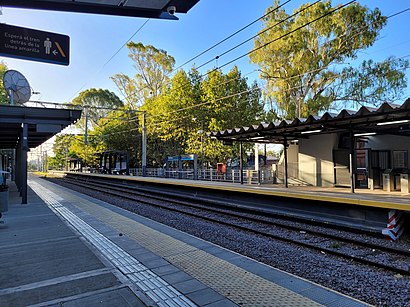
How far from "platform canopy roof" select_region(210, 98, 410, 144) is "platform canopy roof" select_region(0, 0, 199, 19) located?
9.55m

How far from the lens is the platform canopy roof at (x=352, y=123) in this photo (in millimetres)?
11078

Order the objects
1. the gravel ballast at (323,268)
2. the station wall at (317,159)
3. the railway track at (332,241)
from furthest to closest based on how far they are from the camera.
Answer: the station wall at (317,159) < the railway track at (332,241) < the gravel ballast at (323,268)

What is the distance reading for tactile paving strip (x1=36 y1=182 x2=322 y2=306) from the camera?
3892 millimetres

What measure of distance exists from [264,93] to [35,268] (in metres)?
26.8

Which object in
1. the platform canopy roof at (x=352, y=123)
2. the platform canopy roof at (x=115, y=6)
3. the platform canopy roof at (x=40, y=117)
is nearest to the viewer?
the platform canopy roof at (x=115, y=6)

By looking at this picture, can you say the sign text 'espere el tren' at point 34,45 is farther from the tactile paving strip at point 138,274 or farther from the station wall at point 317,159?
the station wall at point 317,159

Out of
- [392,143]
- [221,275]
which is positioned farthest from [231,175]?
[221,275]

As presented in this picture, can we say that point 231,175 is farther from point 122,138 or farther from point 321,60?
point 122,138

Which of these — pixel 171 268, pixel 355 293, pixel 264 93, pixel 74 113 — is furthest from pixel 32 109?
pixel 264 93

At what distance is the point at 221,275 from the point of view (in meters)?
4.77

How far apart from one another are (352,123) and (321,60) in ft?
50.5

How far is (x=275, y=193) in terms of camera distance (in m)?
12.7

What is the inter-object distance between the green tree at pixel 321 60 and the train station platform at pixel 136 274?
20.7 meters

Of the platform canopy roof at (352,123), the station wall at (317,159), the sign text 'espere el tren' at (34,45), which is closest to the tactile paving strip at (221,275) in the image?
the sign text 'espere el tren' at (34,45)
